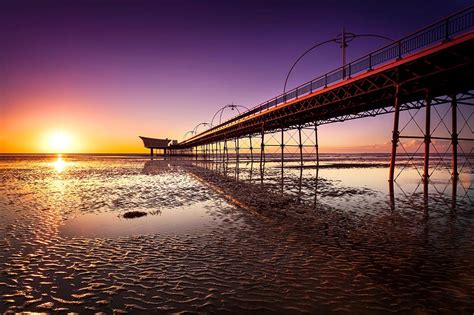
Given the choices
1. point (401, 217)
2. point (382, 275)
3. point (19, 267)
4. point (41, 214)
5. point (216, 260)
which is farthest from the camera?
point (41, 214)

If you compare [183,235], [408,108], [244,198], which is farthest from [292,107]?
[183,235]

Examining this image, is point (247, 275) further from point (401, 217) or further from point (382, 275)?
point (401, 217)

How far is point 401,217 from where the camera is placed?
9.25 m

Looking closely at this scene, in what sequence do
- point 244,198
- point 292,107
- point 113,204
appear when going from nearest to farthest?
point 113,204 < point 244,198 < point 292,107

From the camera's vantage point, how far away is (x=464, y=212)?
385 inches

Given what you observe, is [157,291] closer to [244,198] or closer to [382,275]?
[382,275]

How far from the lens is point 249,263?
5.41 metres

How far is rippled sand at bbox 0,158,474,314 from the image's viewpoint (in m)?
3.91

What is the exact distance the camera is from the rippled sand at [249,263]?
12.8 ft

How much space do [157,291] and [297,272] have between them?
2.53 meters

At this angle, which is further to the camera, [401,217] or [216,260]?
[401,217]

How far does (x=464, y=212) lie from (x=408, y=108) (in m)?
18.8

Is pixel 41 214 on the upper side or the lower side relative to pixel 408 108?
lower

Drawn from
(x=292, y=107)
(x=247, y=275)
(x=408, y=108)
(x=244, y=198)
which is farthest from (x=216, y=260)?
(x=292, y=107)
